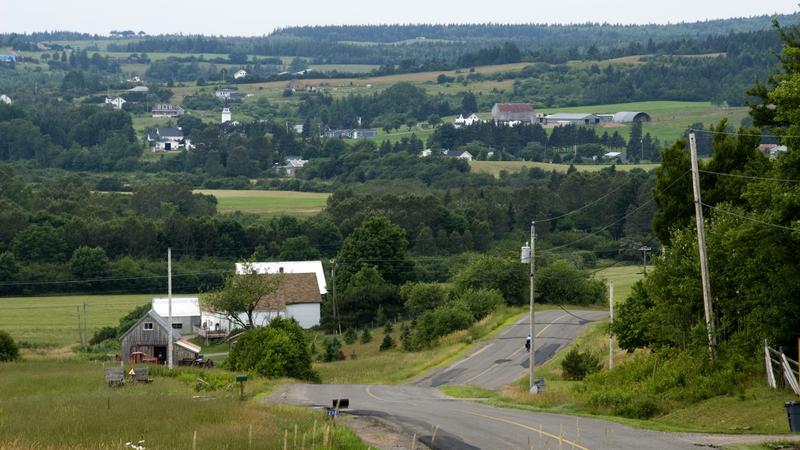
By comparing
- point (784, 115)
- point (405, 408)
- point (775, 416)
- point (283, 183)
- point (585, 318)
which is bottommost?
point (283, 183)

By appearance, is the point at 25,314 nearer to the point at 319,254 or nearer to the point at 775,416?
the point at 319,254

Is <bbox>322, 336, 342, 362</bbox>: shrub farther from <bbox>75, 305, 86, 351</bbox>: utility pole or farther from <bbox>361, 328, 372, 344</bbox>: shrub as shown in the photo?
<bbox>75, 305, 86, 351</bbox>: utility pole

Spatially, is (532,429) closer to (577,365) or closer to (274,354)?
(577,365)

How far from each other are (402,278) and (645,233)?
93.2ft

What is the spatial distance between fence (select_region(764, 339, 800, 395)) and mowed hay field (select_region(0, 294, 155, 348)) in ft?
156

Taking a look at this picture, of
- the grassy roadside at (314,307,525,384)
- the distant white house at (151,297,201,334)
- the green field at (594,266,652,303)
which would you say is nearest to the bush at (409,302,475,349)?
the grassy roadside at (314,307,525,384)

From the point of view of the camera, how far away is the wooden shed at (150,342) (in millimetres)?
67375

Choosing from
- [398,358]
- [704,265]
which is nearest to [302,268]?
[398,358]

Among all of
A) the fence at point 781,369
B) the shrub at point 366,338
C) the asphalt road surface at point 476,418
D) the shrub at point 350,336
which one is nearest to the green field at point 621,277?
the shrub at point 350,336

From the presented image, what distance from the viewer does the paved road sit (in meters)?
54.9

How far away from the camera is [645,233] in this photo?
117000 millimetres

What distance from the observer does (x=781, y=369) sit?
32375 mm

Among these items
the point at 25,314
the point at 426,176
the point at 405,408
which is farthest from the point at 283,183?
the point at 405,408

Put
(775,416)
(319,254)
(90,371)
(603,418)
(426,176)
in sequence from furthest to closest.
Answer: (426,176), (319,254), (90,371), (603,418), (775,416)
